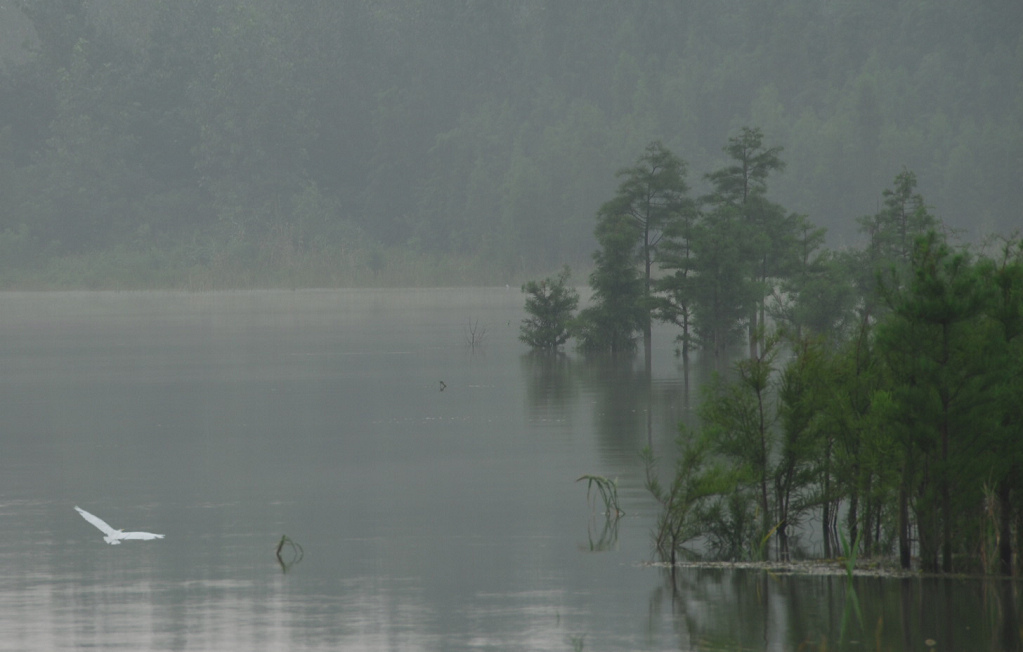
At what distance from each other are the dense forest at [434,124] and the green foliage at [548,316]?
140 feet

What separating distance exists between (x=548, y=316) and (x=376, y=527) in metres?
26.8

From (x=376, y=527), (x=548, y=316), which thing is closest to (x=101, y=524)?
(x=376, y=527)

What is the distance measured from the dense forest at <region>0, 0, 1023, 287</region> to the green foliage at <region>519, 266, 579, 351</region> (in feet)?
140

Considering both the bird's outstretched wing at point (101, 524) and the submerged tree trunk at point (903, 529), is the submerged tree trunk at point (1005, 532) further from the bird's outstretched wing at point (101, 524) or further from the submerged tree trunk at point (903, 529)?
the bird's outstretched wing at point (101, 524)

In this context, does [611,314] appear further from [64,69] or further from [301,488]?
[64,69]

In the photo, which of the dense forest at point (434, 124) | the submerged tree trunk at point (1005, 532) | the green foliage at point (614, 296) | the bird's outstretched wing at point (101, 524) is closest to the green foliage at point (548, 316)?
the green foliage at point (614, 296)

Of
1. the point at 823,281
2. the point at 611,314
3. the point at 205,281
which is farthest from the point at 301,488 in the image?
the point at 205,281

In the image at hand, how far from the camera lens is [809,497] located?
45.3ft

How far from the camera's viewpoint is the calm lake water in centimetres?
1133

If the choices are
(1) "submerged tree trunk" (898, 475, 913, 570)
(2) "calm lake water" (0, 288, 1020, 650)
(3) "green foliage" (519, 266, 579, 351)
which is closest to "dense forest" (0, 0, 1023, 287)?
(3) "green foliage" (519, 266, 579, 351)

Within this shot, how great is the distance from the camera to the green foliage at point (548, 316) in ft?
137

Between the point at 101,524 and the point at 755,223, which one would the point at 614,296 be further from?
the point at 101,524

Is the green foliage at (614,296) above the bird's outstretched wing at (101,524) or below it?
above

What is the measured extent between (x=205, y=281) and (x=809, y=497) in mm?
73479
